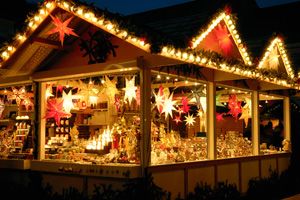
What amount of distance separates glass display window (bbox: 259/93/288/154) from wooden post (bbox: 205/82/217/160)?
3.28m

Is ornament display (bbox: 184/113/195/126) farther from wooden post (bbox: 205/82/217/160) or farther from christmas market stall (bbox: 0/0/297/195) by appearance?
wooden post (bbox: 205/82/217/160)

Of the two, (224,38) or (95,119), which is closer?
(224,38)

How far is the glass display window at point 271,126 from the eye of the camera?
14461mm

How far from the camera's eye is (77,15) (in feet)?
26.8

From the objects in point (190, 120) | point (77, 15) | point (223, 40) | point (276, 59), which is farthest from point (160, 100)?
point (276, 59)

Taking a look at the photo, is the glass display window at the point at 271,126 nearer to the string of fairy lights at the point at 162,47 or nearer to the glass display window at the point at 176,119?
the string of fairy lights at the point at 162,47

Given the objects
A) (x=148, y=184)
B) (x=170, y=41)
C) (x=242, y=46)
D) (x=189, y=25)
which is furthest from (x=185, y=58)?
(x=242, y=46)

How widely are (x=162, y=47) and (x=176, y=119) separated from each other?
4.30 meters

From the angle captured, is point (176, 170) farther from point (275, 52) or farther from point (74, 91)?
point (275, 52)

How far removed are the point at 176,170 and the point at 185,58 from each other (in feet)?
7.63

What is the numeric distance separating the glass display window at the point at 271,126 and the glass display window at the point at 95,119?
4.96 m

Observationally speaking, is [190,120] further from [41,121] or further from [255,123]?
[41,121]

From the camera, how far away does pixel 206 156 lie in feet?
34.0

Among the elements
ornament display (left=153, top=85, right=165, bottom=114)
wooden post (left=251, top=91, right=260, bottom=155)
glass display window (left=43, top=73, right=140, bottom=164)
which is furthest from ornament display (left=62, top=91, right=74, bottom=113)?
wooden post (left=251, top=91, right=260, bottom=155)
